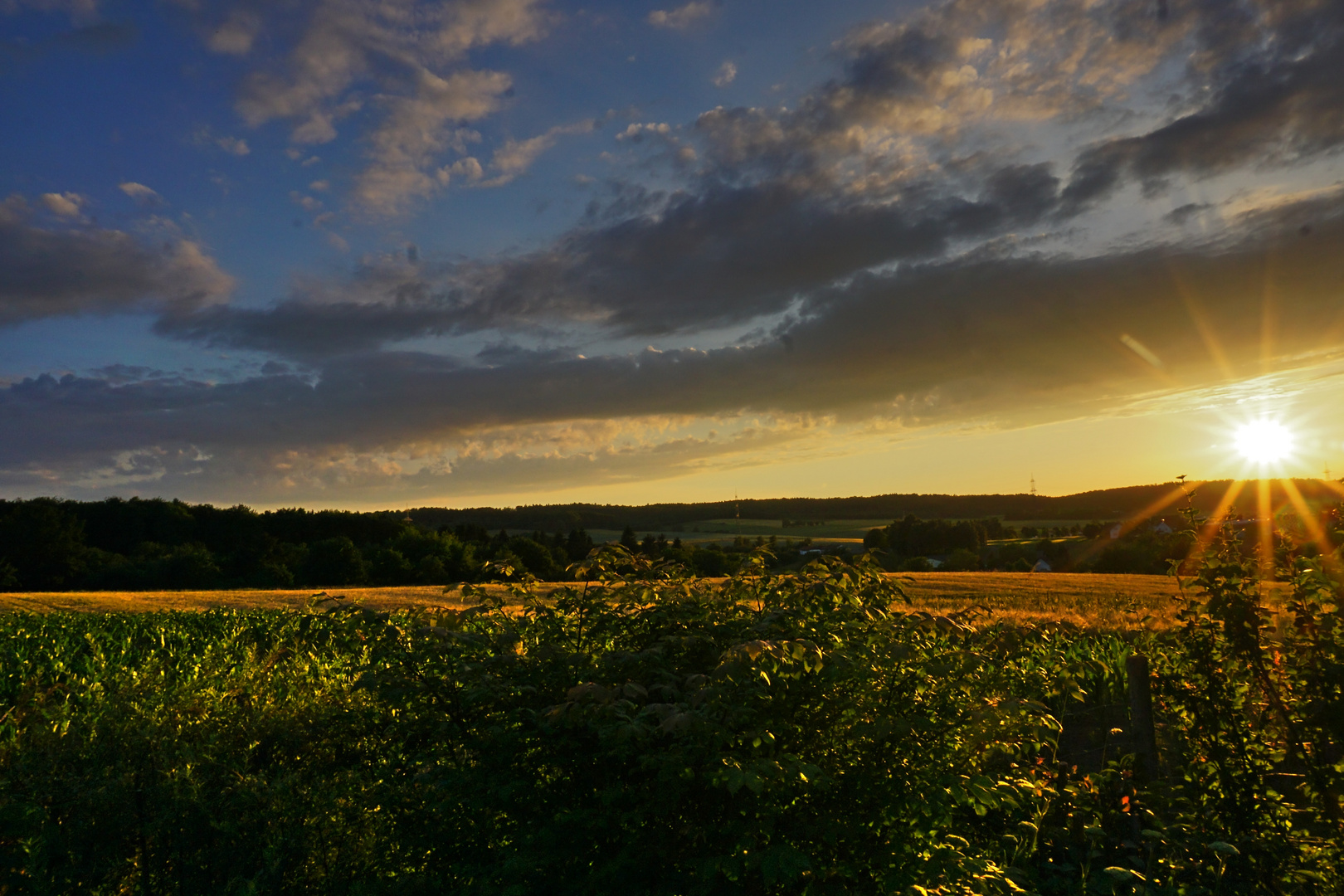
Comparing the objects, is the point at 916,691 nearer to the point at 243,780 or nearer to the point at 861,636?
the point at 861,636

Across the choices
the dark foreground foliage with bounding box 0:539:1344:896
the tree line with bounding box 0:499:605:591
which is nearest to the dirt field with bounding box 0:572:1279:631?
the dark foreground foliage with bounding box 0:539:1344:896

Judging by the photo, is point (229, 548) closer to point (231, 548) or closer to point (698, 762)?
point (231, 548)

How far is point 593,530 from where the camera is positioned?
92750 mm

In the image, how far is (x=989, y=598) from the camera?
765 inches

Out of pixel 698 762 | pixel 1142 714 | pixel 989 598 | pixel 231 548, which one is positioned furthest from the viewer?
pixel 231 548

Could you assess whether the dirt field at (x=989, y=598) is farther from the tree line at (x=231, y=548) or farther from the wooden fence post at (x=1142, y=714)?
the tree line at (x=231, y=548)

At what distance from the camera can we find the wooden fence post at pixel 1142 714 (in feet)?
20.0

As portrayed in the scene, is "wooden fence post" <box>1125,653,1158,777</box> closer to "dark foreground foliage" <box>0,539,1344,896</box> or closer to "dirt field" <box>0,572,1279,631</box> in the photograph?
"dark foreground foliage" <box>0,539,1344,896</box>

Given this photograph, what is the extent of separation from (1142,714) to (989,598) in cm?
1402

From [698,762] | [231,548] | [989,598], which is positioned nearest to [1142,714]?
[698,762]

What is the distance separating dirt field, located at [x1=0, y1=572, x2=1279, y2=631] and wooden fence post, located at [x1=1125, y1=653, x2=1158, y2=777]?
1125cm

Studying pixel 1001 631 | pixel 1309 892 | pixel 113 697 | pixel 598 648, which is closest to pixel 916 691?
pixel 1001 631

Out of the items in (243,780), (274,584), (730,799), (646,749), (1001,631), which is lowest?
(274,584)

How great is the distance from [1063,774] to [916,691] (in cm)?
338
